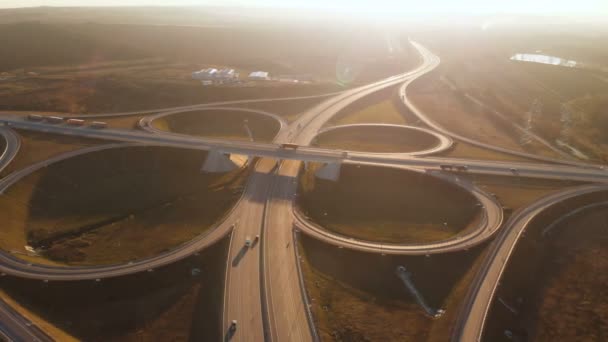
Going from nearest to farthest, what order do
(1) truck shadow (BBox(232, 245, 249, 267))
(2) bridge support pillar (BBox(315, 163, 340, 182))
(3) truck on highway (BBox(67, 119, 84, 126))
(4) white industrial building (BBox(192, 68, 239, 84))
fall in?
(1) truck shadow (BBox(232, 245, 249, 267)) < (2) bridge support pillar (BBox(315, 163, 340, 182)) < (3) truck on highway (BBox(67, 119, 84, 126)) < (4) white industrial building (BBox(192, 68, 239, 84))

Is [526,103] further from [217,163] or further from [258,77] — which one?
[217,163]

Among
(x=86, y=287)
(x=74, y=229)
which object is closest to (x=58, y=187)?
(x=74, y=229)

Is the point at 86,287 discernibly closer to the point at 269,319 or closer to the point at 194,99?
the point at 269,319

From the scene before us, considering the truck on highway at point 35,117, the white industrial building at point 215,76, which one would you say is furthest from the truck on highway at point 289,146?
the white industrial building at point 215,76

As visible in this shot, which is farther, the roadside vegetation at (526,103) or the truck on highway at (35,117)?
the roadside vegetation at (526,103)

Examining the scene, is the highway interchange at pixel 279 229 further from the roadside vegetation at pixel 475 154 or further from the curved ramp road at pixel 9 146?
the roadside vegetation at pixel 475 154

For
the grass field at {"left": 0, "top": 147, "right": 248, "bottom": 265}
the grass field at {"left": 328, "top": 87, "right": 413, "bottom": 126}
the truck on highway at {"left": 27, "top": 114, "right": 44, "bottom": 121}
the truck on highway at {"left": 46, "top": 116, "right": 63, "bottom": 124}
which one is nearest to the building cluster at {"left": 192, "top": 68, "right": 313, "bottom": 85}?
the grass field at {"left": 328, "top": 87, "right": 413, "bottom": 126}

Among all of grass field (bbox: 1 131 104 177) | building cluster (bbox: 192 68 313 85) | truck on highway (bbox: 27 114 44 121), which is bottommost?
grass field (bbox: 1 131 104 177)

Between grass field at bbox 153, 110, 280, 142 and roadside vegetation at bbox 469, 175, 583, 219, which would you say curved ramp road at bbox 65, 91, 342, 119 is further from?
roadside vegetation at bbox 469, 175, 583, 219
